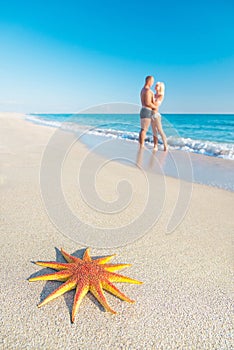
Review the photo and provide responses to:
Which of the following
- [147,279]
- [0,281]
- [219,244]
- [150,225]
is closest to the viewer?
[0,281]

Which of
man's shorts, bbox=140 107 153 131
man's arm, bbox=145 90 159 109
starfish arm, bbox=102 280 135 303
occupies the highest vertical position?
man's arm, bbox=145 90 159 109

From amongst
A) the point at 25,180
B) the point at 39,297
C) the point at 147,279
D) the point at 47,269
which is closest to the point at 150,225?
the point at 147,279

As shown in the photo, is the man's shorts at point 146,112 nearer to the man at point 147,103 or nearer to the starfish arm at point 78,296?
the man at point 147,103

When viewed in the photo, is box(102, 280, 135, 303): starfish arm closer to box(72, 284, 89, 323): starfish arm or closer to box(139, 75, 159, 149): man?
box(72, 284, 89, 323): starfish arm

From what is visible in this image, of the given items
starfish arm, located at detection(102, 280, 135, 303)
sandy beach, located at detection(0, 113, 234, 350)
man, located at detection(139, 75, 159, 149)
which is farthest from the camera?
man, located at detection(139, 75, 159, 149)

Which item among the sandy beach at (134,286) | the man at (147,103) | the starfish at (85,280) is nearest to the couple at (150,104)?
the man at (147,103)

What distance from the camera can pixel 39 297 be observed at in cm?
146

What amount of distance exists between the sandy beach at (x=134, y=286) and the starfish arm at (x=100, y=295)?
90mm

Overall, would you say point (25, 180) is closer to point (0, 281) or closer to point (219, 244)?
point (0, 281)

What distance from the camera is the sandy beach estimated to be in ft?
4.12

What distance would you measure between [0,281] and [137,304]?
95 cm

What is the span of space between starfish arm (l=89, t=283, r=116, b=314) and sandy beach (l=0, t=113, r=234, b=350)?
90mm

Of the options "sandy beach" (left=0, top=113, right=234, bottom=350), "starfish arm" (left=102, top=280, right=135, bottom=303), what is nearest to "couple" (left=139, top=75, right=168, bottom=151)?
"sandy beach" (left=0, top=113, right=234, bottom=350)

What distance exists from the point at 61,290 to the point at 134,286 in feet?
1.77
